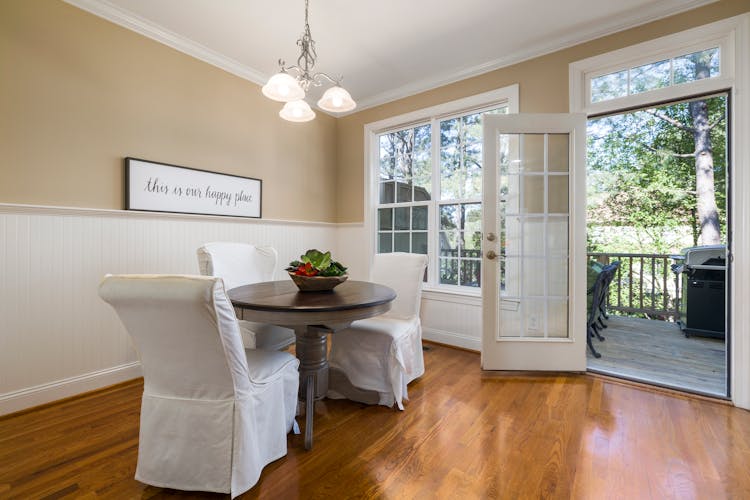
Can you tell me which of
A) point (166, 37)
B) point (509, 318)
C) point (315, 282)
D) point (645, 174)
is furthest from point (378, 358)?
point (645, 174)

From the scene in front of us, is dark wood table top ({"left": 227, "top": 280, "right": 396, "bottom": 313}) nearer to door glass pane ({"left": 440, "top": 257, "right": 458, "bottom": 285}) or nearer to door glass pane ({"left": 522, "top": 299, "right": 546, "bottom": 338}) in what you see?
door glass pane ({"left": 522, "top": 299, "right": 546, "bottom": 338})

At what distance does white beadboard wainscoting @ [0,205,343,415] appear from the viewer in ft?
6.78

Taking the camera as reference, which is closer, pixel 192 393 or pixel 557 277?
pixel 192 393

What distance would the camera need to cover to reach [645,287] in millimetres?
4777

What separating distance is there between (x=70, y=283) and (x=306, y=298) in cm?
177

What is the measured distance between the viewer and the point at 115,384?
248 centimetres

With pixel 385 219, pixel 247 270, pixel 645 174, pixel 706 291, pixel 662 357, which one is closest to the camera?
pixel 247 270

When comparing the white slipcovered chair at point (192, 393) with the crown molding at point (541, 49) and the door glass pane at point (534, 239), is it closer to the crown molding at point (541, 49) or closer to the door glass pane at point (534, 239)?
the door glass pane at point (534, 239)

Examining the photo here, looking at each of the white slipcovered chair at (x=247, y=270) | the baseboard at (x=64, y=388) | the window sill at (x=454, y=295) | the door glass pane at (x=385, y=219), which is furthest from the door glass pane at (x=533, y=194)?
the baseboard at (x=64, y=388)

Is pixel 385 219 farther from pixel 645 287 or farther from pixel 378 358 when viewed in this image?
pixel 645 287

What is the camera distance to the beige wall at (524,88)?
2.34 metres

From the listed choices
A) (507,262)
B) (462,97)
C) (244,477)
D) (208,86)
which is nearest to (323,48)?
(208,86)

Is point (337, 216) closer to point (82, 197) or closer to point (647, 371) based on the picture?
point (82, 197)

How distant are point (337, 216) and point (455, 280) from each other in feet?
5.66
